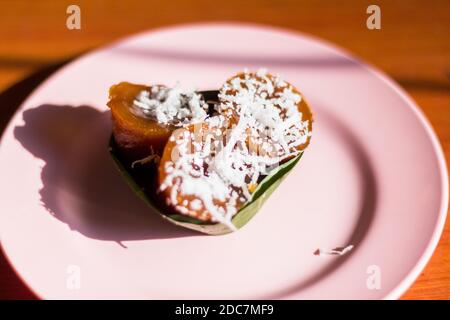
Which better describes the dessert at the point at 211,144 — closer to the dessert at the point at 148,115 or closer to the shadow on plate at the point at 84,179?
the dessert at the point at 148,115

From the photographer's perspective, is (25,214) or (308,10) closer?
(25,214)

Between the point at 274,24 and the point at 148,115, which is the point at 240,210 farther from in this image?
the point at 274,24

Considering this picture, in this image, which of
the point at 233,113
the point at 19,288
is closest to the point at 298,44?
the point at 233,113

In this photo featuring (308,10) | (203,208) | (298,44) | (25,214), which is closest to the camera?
(203,208)

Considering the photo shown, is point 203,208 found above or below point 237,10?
below
